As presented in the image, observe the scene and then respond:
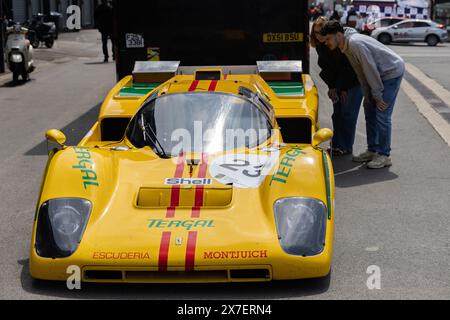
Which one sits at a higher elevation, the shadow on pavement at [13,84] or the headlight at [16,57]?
the headlight at [16,57]

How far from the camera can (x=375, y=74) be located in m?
8.63

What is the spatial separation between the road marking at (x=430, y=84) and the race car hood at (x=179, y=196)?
342 inches

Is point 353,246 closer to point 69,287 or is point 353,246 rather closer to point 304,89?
point 69,287

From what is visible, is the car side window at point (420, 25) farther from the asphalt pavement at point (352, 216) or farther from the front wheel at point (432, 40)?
the asphalt pavement at point (352, 216)

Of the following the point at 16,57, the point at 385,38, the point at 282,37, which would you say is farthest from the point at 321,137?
the point at 385,38

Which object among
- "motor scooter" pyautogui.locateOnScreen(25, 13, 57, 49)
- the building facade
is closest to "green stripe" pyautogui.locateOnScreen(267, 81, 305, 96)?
"motor scooter" pyautogui.locateOnScreen(25, 13, 57, 49)

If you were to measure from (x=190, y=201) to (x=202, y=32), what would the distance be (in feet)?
20.3

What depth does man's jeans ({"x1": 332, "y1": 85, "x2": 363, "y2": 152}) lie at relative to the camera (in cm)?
936

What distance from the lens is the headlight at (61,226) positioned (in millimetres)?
5184

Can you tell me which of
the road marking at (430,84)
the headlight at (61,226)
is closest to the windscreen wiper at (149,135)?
the headlight at (61,226)

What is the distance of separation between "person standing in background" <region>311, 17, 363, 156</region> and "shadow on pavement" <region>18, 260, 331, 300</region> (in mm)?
4319

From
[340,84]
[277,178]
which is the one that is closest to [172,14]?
[340,84]

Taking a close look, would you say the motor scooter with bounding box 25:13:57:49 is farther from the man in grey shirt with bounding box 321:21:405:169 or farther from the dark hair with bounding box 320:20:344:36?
the dark hair with bounding box 320:20:344:36
